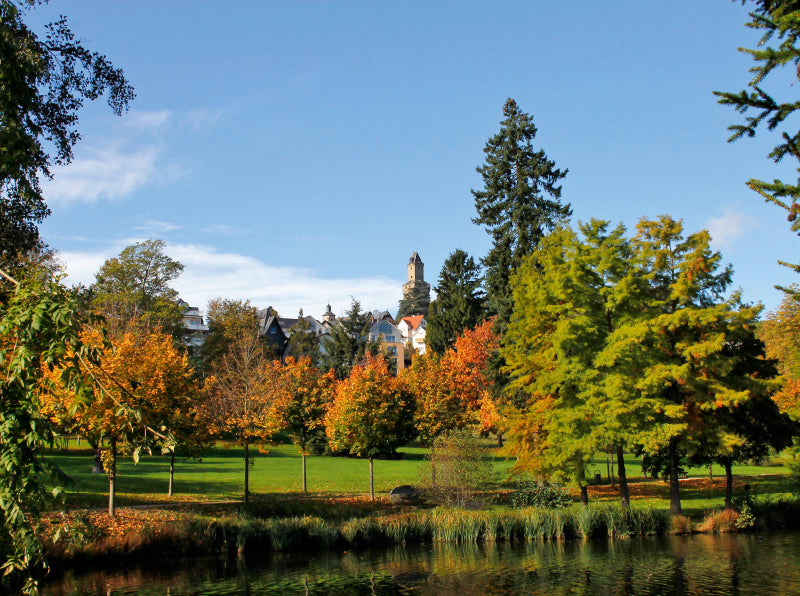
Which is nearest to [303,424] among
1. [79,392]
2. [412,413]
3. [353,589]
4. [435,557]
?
[412,413]

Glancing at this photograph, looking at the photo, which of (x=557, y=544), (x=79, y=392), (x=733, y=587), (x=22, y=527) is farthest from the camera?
(x=557, y=544)

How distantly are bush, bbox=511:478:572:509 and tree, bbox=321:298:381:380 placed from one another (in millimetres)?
35461

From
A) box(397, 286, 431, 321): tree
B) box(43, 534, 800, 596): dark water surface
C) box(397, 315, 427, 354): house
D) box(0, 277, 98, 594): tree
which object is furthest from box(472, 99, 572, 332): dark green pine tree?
box(397, 286, 431, 321): tree

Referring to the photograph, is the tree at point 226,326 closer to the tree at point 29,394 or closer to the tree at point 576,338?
the tree at point 576,338

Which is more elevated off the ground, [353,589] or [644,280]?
[644,280]

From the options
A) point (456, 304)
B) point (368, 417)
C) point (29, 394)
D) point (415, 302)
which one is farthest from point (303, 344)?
point (415, 302)

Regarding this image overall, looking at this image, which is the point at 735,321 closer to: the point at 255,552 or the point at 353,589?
the point at 353,589

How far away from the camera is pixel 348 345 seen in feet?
216

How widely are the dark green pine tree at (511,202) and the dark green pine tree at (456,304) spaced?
82.1ft

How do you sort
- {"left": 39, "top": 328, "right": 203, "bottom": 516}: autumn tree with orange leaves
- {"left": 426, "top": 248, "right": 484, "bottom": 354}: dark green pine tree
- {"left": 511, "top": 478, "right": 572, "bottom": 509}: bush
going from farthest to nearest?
{"left": 426, "top": 248, "right": 484, "bottom": 354}: dark green pine tree
{"left": 511, "top": 478, "right": 572, "bottom": 509}: bush
{"left": 39, "top": 328, "right": 203, "bottom": 516}: autumn tree with orange leaves

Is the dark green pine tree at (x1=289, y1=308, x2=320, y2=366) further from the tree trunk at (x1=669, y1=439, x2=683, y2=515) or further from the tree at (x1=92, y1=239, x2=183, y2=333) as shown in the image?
the tree trunk at (x1=669, y1=439, x2=683, y2=515)

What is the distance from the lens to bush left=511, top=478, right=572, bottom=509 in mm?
29266

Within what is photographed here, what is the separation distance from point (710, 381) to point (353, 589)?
56.8 feet

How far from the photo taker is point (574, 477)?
90.7 feet
